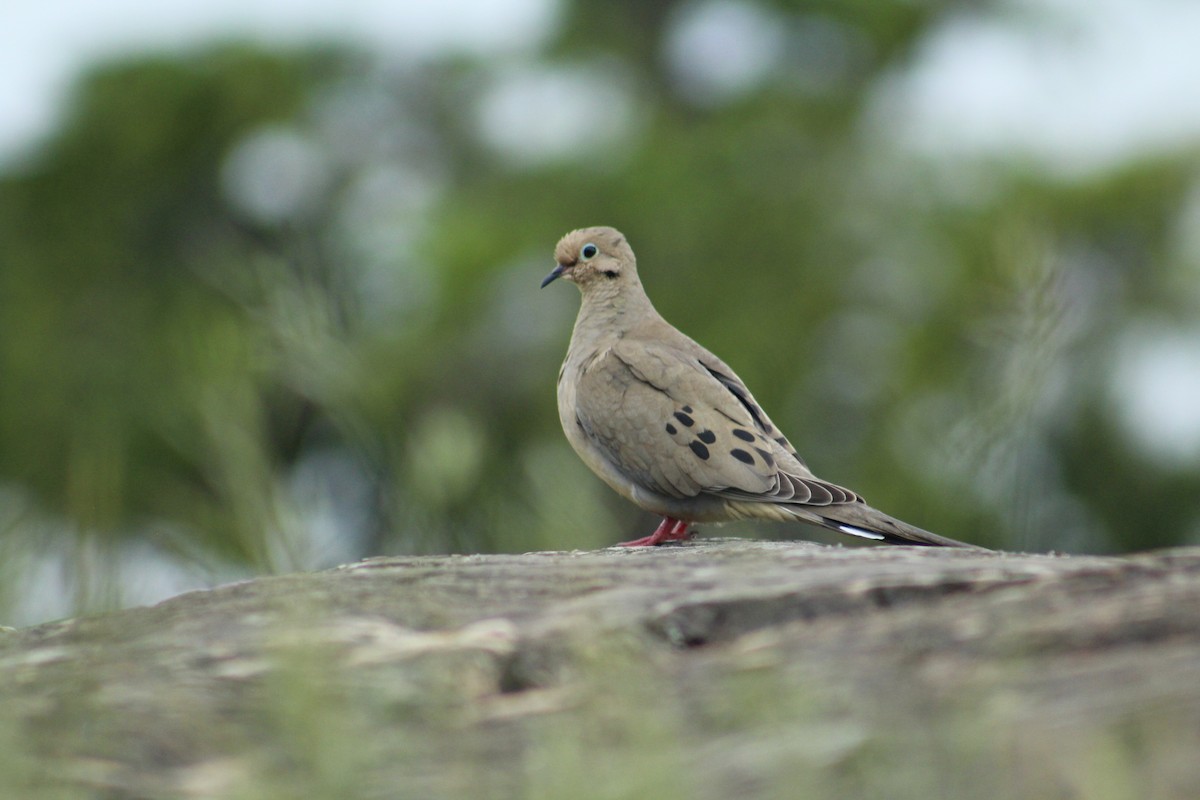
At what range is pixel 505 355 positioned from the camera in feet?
63.5

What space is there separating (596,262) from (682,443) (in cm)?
137

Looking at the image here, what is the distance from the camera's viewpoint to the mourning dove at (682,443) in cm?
580

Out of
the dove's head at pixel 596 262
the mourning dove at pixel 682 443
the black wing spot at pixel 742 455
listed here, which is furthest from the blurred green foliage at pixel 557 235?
the black wing spot at pixel 742 455

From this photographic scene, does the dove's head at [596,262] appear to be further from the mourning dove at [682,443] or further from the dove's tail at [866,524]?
the dove's tail at [866,524]

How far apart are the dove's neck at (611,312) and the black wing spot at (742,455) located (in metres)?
0.98

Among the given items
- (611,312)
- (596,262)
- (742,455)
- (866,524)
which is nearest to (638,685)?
(866,524)

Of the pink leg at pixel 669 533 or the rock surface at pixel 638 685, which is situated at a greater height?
the rock surface at pixel 638 685

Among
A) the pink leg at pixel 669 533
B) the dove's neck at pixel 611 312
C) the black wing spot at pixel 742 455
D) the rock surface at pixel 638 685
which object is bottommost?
the pink leg at pixel 669 533

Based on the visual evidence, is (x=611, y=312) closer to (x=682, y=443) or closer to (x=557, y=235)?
(x=682, y=443)

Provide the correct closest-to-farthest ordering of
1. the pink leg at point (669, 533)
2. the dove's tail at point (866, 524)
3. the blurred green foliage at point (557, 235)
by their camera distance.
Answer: the dove's tail at point (866, 524), the pink leg at point (669, 533), the blurred green foliage at point (557, 235)

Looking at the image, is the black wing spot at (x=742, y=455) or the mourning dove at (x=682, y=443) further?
the black wing spot at (x=742, y=455)

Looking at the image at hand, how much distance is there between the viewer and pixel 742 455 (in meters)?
5.98

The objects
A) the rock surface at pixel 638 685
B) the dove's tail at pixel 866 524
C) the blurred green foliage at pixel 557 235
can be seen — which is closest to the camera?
the rock surface at pixel 638 685

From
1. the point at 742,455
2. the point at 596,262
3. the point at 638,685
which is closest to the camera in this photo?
the point at 638,685
